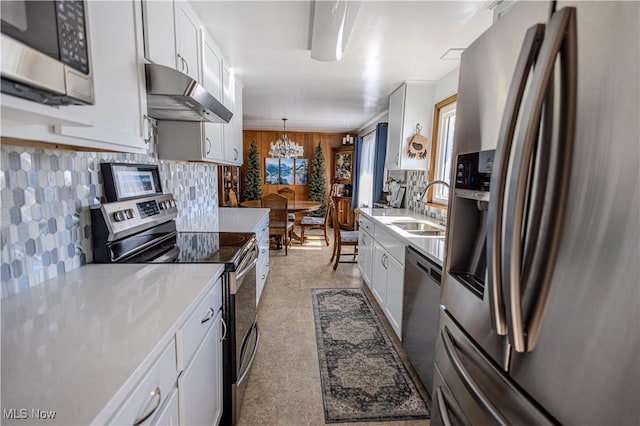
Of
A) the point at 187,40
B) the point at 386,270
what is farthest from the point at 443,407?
the point at 187,40

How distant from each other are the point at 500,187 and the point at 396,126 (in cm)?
285

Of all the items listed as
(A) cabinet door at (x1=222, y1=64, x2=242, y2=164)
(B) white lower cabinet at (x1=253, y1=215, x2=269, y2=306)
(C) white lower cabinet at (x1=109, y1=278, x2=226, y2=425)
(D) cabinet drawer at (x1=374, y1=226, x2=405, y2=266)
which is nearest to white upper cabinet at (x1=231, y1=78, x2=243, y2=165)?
(A) cabinet door at (x1=222, y1=64, x2=242, y2=164)

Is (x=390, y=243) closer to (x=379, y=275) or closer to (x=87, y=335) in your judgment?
(x=379, y=275)

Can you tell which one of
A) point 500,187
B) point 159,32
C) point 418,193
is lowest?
point 418,193

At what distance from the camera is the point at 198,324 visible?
107 centimetres

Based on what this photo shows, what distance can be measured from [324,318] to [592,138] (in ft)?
8.07

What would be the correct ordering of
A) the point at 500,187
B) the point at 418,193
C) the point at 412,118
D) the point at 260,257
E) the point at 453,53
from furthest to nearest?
the point at 418,193
the point at 412,118
the point at 260,257
the point at 453,53
the point at 500,187

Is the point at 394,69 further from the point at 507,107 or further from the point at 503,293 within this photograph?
the point at 503,293

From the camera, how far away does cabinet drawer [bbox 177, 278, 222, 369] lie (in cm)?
93

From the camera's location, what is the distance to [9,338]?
29.0 inches

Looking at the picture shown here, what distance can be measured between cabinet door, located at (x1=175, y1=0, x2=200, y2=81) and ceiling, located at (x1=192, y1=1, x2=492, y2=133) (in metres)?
0.08

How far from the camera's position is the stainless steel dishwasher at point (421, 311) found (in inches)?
64.5

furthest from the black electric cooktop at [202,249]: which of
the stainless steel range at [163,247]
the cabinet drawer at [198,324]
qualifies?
the cabinet drawer at [198,324]

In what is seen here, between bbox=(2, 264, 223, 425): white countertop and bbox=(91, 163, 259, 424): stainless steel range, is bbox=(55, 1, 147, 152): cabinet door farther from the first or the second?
bbox=(2, 264, 223, 425): white countertop
